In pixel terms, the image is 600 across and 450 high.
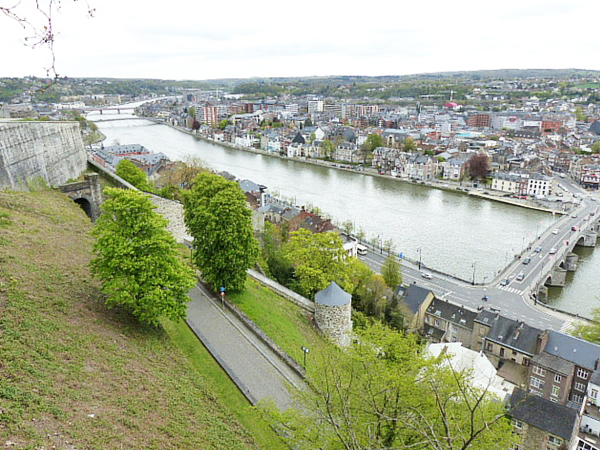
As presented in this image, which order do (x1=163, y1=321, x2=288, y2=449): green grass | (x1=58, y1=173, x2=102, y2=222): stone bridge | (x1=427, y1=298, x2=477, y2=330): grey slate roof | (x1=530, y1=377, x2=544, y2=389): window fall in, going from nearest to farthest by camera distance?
(x1=163, y1=321, x2=288, y2=449): green grass, (x1=530, y1=377, x2=544, y2=389): window, (x1=58, y1=173, x2=102, y2=222): stone bridge, (x1=427, y1=298, x2=477, y2=330): grey slate roof

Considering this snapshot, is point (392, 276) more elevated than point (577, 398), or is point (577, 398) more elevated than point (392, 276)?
point (392, 276)

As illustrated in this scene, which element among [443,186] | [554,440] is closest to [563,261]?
[554,440]

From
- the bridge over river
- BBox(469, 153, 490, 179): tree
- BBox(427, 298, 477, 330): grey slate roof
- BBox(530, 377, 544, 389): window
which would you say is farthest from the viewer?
BBox(469, 153, 490, 179): tree

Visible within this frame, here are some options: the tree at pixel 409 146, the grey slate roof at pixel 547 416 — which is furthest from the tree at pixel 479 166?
the grey slate roof at pixel 547 416

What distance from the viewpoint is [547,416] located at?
11.0m

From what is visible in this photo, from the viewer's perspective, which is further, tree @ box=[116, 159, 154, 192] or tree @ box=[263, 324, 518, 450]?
tree @ box=[116, 159, 154, 192]

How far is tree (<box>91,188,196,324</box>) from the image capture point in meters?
7.87

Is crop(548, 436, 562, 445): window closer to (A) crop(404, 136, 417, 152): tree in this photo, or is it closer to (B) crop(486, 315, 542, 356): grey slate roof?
(B) crop(486, 315, 542, 356): grey slate roof

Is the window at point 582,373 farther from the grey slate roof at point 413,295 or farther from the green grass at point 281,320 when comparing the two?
the green grass at point 281,320

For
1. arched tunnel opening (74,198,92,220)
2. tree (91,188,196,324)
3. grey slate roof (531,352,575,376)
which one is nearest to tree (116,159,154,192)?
arched tunnel opening (74,198,92,220)

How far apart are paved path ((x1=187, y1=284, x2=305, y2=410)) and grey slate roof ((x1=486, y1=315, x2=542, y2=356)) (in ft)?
30.5

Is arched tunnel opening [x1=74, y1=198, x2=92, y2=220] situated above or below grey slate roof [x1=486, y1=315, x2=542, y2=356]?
above

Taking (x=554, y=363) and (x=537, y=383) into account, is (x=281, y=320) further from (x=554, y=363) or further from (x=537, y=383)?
(x=554, y=363)

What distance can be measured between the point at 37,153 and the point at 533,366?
1799 centimetres
